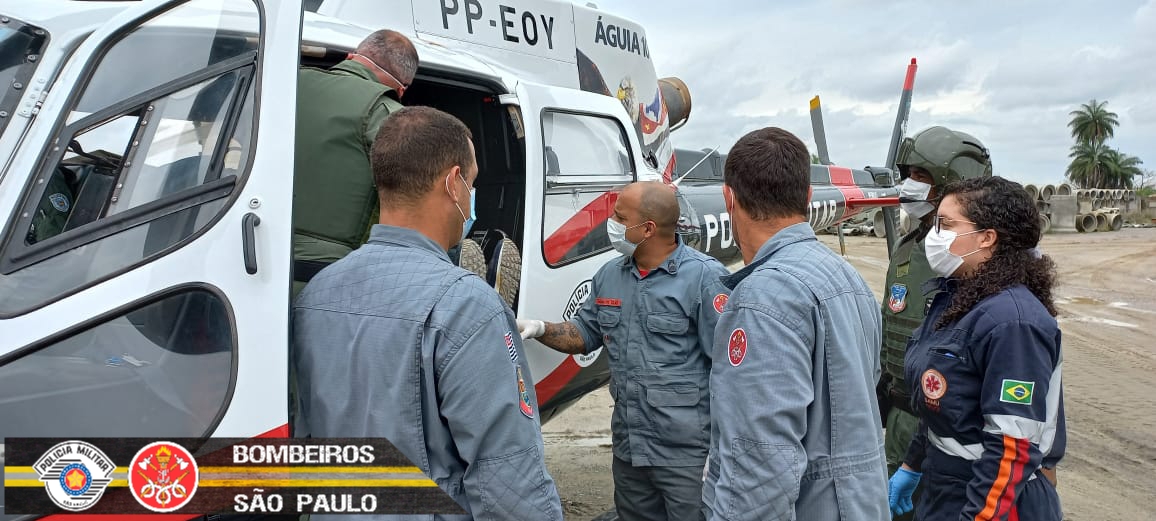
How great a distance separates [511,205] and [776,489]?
6.75ft

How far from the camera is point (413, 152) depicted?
67.4 inches

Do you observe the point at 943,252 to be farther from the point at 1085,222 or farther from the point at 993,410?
the point at 1085,222

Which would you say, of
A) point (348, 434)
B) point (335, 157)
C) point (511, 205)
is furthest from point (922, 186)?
point (348, 434)

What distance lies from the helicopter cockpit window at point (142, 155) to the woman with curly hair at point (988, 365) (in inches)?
75.7

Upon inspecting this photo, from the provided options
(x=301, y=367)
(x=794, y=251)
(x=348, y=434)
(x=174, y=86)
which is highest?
(x=174, y=86)

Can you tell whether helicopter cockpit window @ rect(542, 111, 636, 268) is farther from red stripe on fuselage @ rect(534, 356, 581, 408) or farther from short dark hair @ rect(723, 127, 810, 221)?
short dark hair @ rect(723, 127, 810, 221)

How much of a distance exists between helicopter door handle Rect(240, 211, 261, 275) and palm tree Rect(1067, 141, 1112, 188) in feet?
232

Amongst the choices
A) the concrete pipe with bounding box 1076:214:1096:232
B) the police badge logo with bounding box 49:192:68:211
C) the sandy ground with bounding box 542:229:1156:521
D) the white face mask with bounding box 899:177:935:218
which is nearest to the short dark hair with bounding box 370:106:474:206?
the police badge logo with bounding box 49:192:68:211

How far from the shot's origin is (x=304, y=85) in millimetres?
2273

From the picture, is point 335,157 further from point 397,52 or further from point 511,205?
point 511,205

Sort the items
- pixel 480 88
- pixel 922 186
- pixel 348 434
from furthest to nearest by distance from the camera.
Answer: pixel 922 186 < pixel 480 88 < pixel 348 434

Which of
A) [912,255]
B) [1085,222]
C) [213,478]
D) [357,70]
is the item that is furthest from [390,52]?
[1085,222]

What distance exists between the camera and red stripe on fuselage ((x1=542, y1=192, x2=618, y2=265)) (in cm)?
326

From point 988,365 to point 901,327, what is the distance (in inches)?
49.6
